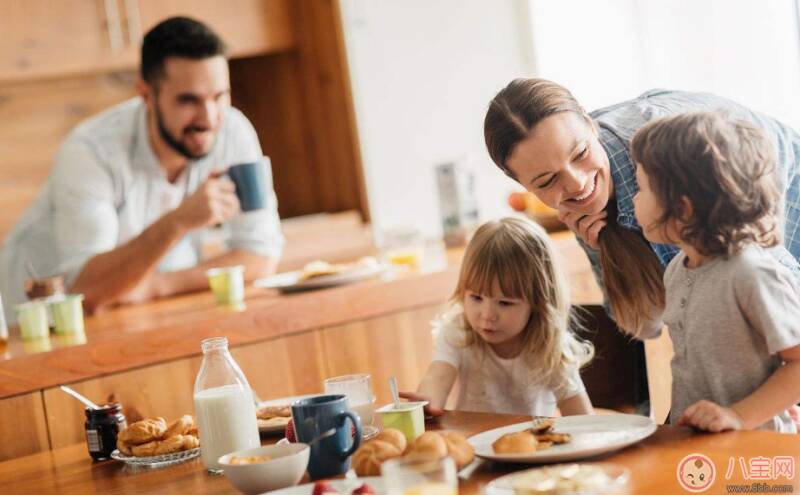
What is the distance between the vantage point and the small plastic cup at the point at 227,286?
2877 millimetres

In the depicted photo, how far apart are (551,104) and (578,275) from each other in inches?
53.5

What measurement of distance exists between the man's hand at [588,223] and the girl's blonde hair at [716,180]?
37 centimetres

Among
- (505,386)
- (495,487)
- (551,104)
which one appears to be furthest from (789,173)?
(495,487)

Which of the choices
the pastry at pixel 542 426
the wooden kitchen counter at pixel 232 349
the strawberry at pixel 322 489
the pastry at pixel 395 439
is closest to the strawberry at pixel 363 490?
the strawberry at pixel 322 489

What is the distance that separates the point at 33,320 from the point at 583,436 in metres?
1.67

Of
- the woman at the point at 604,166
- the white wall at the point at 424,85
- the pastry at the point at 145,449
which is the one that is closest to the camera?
the pastry at the point at 145,449

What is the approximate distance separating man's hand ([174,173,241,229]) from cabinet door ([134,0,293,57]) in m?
1.39

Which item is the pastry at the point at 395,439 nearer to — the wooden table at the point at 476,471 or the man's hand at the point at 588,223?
the wooden table at the point at 476,471

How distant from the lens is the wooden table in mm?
1290

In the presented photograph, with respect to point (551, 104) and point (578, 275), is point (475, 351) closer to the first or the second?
point (551, 104)

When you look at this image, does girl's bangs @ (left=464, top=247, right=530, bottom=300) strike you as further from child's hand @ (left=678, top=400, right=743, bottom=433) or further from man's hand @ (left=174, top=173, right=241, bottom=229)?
man's hand @ (left=174, top=173, right=241, bottom=229)

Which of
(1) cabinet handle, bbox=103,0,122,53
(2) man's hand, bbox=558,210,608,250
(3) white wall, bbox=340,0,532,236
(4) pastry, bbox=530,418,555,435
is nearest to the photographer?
(4) pastry, bbox=530,418,555,435

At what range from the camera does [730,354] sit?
1.62 m

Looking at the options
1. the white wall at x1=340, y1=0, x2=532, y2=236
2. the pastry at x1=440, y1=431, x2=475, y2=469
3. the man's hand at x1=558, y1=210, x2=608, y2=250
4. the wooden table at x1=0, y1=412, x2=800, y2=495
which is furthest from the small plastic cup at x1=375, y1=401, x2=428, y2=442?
the white wall at x1=340, y1=0, x2=532, y2=236
